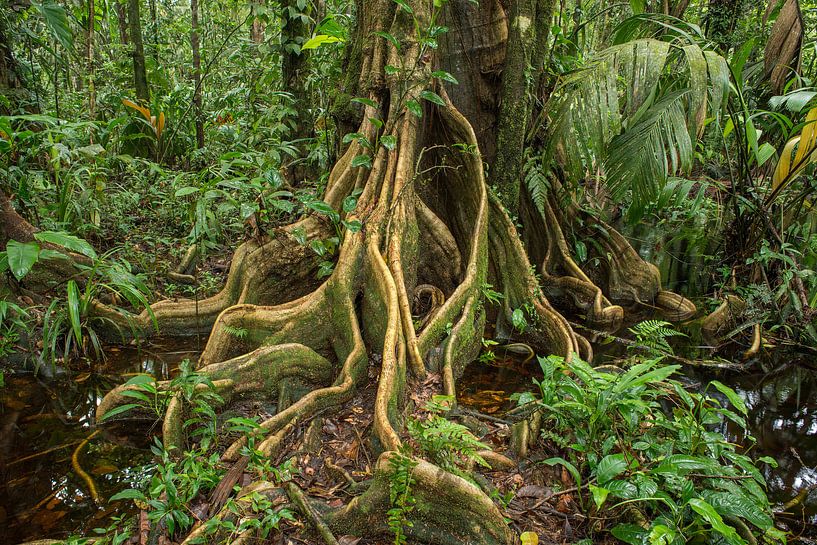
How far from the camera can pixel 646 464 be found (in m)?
2.63

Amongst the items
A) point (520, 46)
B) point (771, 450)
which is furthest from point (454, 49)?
point (771, 450)

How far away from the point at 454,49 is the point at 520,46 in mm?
642

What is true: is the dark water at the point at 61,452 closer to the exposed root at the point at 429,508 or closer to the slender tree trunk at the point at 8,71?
the exposed root at the point at 429,508

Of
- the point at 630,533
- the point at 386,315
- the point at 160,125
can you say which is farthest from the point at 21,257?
the point at 160,125

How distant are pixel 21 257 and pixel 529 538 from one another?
3.11 metres

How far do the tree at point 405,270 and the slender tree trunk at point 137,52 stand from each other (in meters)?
3.39

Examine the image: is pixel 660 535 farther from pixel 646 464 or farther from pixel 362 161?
pixel 362 161

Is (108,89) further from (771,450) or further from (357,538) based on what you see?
(771,450)

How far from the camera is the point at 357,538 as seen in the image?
91.4 inches

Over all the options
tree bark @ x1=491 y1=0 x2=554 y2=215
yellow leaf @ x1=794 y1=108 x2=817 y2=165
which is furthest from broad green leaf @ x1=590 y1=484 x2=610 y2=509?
yellow leaf @ x1=794 y1=108 x2=817 y2=165

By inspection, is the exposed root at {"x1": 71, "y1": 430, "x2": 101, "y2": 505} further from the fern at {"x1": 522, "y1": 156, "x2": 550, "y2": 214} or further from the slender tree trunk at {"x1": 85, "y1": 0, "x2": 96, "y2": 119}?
the slender tree trunk at {"x1": 85, "y1": 0, "x2": 96, "y2": 119}

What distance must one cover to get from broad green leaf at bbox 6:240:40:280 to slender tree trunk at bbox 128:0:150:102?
15.0ft

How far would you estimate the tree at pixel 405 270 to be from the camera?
3.21m

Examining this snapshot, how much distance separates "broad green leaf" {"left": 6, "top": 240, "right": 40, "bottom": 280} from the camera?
9.77ft
